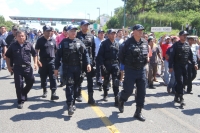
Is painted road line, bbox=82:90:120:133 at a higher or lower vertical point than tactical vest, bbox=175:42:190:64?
lower

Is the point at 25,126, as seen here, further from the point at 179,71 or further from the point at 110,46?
the point at 179,71

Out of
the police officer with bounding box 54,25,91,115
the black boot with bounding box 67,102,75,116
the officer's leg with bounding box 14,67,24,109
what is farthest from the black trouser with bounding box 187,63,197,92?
the officer's leg with bounding box 14,67,24,109

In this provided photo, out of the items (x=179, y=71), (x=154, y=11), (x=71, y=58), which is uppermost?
(x=154, y=11)

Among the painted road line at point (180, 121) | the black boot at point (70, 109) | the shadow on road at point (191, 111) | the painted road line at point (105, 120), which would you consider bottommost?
the shadow on road at point (191, 111)

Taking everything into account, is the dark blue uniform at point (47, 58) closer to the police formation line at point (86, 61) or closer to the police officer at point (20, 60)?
the police formation line at point (86, 61)

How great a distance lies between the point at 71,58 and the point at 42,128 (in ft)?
5.52

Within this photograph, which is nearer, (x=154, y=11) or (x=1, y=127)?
(x=1, y=127)

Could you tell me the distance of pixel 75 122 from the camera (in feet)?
18.6

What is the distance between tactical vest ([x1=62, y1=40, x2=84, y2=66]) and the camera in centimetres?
613

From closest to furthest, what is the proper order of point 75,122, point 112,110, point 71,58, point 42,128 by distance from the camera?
point 42,128 → point 75,122 → point 71,58 → point 112,110

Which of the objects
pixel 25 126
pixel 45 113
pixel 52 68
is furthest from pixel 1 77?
pixel 25 126

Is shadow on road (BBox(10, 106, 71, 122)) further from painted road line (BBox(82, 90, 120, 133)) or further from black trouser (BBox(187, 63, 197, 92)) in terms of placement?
black trouser (BBox(187, 63, 197, 92))

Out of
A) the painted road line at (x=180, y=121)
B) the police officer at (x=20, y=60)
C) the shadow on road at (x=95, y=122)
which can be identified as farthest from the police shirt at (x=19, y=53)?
the painted road line at (x=180, y=121)

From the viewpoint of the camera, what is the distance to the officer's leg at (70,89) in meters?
6.04
